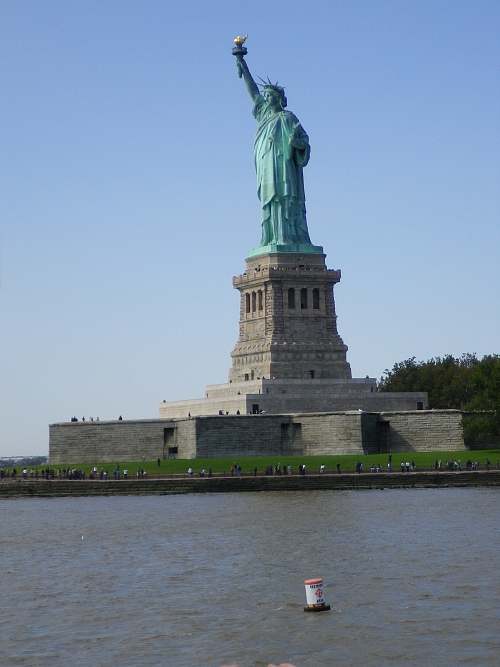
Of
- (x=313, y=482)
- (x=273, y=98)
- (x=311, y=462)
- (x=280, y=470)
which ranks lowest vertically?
(x=313, y=482)

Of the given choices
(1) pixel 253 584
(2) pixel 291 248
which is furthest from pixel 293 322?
(1) pixel 253 584

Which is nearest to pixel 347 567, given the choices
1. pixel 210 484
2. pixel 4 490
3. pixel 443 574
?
pixel 443 574

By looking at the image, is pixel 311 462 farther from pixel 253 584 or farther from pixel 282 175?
pixel 253 584

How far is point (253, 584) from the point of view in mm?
39406

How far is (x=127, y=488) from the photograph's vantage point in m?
75.4

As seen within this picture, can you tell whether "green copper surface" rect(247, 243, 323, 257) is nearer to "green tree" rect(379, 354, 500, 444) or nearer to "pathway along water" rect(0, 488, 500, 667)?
"green tree" rect(379, 354, 500, 444)

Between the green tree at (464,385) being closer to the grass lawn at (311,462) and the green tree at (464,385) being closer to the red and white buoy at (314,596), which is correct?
the grass lawn at (311,462)

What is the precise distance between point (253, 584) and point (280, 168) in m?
58.7

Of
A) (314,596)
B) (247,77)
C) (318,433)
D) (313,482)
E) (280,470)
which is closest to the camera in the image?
(314,596)

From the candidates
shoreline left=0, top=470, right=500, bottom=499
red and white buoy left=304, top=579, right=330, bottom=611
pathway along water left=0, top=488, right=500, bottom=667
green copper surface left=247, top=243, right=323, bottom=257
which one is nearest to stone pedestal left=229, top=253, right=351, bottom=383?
green copper surface left=247, top=243, right=323, bottom=257

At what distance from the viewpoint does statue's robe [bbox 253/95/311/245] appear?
311 ft

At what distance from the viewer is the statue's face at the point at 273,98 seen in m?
95.4

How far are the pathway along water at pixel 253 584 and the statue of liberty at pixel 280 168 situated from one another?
32.8 m

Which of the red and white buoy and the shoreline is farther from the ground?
the shoreline
